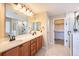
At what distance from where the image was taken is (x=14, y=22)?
2578 millimetres

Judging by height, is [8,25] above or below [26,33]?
above

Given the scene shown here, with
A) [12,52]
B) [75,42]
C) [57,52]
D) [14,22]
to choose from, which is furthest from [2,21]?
[75,42]

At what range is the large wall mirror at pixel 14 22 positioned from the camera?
8.09 ft

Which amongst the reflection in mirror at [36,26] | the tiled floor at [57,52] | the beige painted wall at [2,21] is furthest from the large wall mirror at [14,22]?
the tiled floor at [57,52]

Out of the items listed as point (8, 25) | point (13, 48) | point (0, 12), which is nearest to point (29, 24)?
point (8, 25)

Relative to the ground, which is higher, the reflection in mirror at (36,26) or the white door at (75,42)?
the reflection in mirror at (36,26)

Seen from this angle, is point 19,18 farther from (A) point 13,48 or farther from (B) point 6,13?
(A) point 13,48

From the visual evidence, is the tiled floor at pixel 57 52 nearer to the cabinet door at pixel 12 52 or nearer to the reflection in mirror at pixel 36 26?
the cabinet door at pixel 12 52

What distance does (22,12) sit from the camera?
2953 millimetres

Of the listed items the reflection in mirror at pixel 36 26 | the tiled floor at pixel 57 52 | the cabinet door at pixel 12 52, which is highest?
the reflection in mirror at pixel 36 26

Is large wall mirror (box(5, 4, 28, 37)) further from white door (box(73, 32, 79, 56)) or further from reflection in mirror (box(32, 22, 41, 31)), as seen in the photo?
white door (box(73, 32, 79, 56))

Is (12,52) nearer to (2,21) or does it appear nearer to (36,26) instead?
(2,21)

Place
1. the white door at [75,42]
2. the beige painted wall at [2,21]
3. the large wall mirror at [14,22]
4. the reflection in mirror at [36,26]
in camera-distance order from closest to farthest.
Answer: the white door at [75,42] < the beige painted wall at [2,21] < the large wall mirror at [14,22] < the reflection in mirror at [36,26]

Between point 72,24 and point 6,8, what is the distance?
1.50 metres
